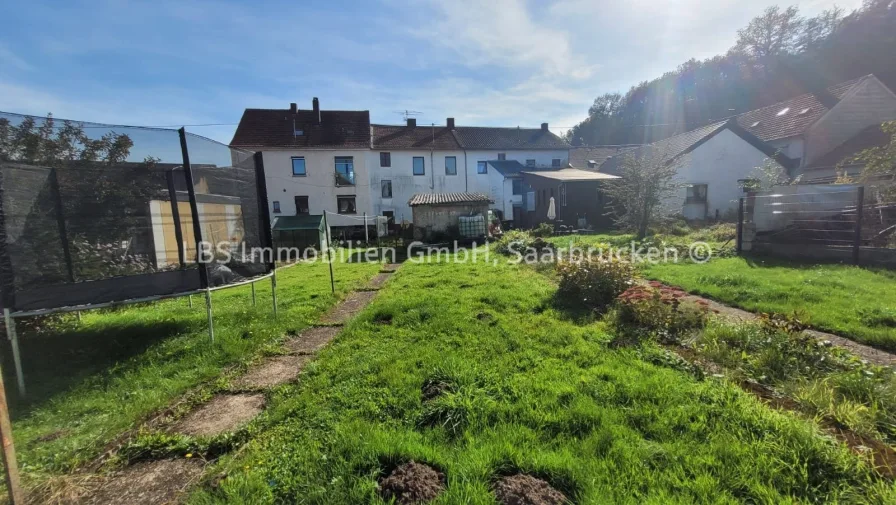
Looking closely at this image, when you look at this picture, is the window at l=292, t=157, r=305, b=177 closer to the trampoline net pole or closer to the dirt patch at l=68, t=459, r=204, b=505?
the trampoline net pole

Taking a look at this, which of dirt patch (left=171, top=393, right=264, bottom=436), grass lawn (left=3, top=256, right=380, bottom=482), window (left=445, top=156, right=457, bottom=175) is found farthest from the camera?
window (left=445, top=156, right=457, bottom=175)

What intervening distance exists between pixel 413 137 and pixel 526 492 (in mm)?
29515

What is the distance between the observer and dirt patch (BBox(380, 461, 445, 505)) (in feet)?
6.46

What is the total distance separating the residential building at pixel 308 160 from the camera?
82.8 ft

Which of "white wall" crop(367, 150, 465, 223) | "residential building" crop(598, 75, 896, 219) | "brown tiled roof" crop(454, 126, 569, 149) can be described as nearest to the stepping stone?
"residential building" crop(598, 75, 896, 219)

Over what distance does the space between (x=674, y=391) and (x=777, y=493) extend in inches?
42.9

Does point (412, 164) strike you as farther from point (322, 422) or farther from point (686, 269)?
point (322, 422)

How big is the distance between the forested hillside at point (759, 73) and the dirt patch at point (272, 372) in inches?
1679

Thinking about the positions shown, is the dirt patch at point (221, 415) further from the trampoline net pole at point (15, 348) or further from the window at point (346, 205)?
the window at point (346, 205)

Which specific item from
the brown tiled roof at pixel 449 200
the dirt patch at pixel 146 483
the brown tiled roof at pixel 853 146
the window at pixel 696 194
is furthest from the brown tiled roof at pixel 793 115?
the dirt patch at pixel 146 483

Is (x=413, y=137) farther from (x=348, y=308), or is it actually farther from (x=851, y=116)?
(x=851, y=116)

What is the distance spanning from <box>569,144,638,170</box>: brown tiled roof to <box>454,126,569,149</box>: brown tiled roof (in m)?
1.62

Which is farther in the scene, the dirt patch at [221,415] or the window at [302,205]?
the window at [302,205]

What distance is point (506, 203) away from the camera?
27781 millimetres
